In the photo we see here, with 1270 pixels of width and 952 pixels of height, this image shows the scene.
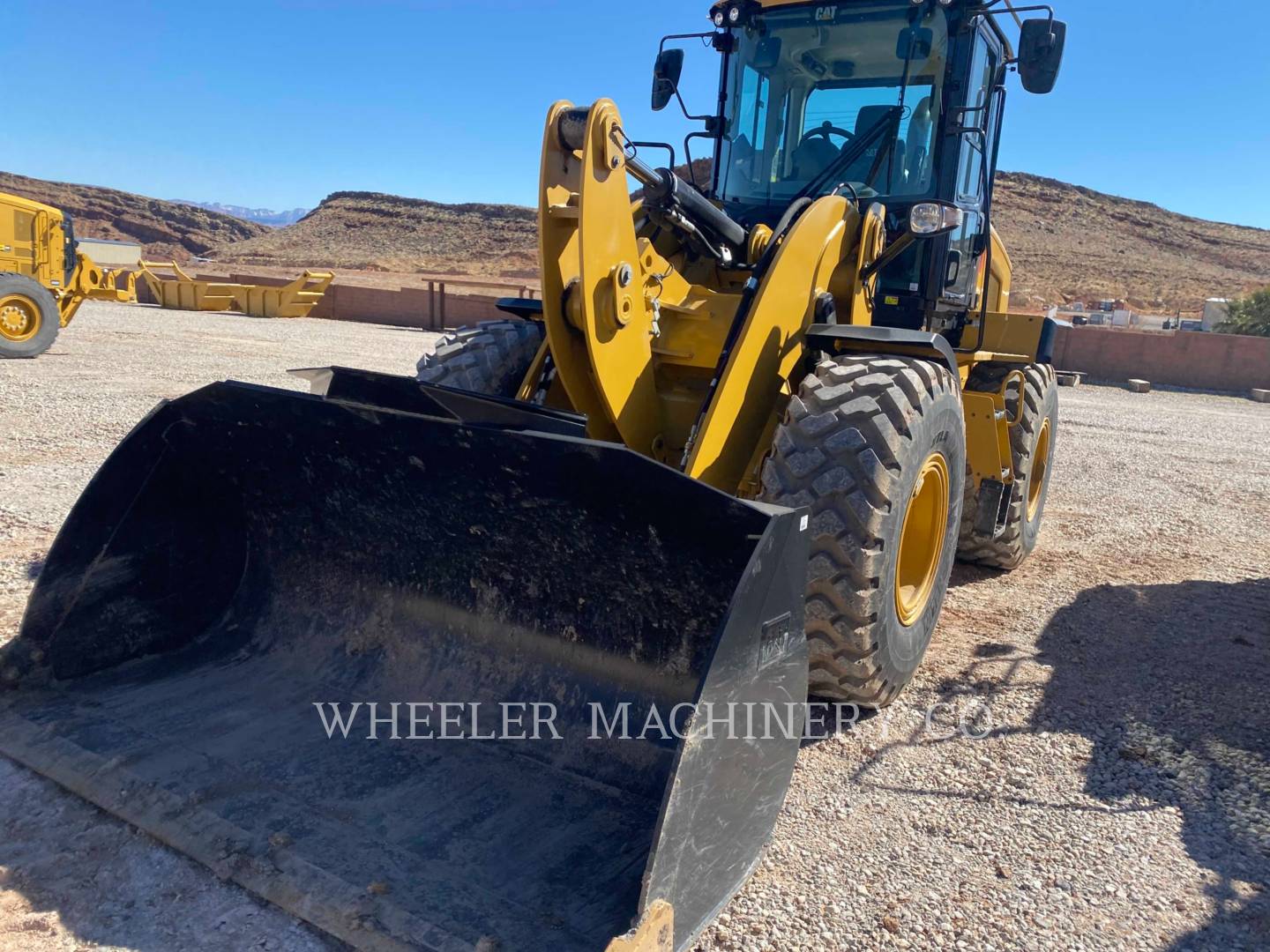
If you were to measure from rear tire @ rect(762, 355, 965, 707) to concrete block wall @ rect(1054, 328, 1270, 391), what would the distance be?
19959 mm

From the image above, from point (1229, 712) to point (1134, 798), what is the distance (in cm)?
110

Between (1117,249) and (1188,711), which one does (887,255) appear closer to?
(1188,711)

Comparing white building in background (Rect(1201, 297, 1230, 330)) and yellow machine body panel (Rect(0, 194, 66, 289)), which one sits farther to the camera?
white building in background (Rect(1201, 297, 1230, 330))

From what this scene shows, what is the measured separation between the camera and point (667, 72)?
5152mm

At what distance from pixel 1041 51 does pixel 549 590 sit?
347 centimetres

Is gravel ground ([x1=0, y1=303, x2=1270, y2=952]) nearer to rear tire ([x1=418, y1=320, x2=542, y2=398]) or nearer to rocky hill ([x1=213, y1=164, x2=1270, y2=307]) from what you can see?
rear tire ([x1=418, y1=320, x2=542, y2=398])

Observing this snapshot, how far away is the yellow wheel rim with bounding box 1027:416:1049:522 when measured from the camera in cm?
656

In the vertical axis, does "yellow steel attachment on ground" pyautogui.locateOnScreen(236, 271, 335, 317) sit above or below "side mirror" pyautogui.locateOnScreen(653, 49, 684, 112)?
below

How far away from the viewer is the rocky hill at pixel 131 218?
220ft

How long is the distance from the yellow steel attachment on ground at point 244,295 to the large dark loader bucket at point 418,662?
24.3 metres

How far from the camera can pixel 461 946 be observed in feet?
7.22

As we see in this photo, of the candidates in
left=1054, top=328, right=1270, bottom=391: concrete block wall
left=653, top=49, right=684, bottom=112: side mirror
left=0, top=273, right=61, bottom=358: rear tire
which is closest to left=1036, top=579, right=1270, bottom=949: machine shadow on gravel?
left=653, top=49, right=684, bottom=112: side mirror

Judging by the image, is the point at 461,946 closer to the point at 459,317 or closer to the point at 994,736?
the point at 994,736

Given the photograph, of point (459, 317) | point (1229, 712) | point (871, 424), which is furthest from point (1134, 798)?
point (459, 317)
